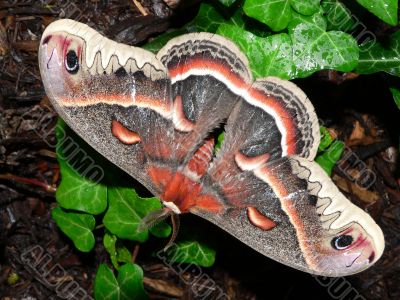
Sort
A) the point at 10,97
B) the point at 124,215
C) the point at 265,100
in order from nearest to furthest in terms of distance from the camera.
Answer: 1. the point at 265,100
2. the point at 124,215
3. the point at 10,97

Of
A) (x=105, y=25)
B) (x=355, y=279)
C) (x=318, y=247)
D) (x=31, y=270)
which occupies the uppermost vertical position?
(x=318, y=247)

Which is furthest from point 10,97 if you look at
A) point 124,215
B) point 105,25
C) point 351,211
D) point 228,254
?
point 351,211

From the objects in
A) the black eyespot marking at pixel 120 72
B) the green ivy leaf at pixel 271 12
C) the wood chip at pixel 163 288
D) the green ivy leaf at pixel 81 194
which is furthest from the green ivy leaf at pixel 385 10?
the wood chip at pixel 163 288

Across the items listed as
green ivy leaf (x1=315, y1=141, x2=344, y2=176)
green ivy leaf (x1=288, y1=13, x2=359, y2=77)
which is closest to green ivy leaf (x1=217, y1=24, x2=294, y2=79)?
green ivy leaf (x1=288, y1=13, x2=359, y2=77)

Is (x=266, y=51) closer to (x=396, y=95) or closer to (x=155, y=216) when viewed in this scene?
(x=396, y=95)

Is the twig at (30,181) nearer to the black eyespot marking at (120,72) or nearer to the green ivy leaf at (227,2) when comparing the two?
the black eyespot marking at (120,72)

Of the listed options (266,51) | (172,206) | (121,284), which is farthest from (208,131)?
(121,284)

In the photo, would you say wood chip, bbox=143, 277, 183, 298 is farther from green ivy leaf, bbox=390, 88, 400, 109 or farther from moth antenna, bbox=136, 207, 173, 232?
green ivy leaf, bbox=390, 88, 400, 109

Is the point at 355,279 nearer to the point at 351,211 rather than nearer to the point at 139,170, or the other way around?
the point at 351,211
